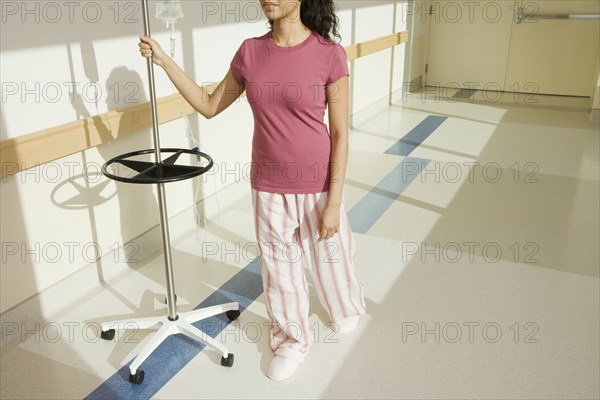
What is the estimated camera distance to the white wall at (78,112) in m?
2.09

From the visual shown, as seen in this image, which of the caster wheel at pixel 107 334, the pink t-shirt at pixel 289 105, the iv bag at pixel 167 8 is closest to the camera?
the pink t-shirt at pixel 289 105

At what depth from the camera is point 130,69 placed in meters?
2.57

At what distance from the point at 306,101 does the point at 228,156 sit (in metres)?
1.78

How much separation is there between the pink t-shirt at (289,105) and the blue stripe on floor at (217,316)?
0.72m

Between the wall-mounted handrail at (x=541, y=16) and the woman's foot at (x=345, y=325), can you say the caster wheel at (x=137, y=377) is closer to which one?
the woman's foot at (x=345, y=325)

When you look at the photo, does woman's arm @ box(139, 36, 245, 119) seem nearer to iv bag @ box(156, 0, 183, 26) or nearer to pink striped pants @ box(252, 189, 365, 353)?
iv bag @ box(156, 0, 183, 26)

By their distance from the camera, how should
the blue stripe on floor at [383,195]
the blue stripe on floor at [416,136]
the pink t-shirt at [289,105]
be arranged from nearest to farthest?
the pink t-shirt at [289,105], the blue stripe on floor at [383,195], the blue stripe on floor at [416,136]

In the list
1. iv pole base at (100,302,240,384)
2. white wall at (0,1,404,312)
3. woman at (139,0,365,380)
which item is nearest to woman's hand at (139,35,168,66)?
woman at (139,0,365,380)

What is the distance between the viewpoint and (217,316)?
2336 mm

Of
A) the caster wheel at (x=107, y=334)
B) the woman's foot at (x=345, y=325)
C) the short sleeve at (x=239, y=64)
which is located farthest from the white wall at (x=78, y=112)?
the woman's foot at (x=345, y=325)

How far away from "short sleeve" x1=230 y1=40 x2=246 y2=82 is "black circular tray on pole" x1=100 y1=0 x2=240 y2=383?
0.84ft

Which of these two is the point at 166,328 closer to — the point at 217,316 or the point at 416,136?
the point at 217,316

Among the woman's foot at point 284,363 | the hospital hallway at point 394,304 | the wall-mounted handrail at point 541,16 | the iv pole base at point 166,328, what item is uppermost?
the wall-mounted handrail at point 541,16

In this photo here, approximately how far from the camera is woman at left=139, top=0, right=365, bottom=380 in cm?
170
